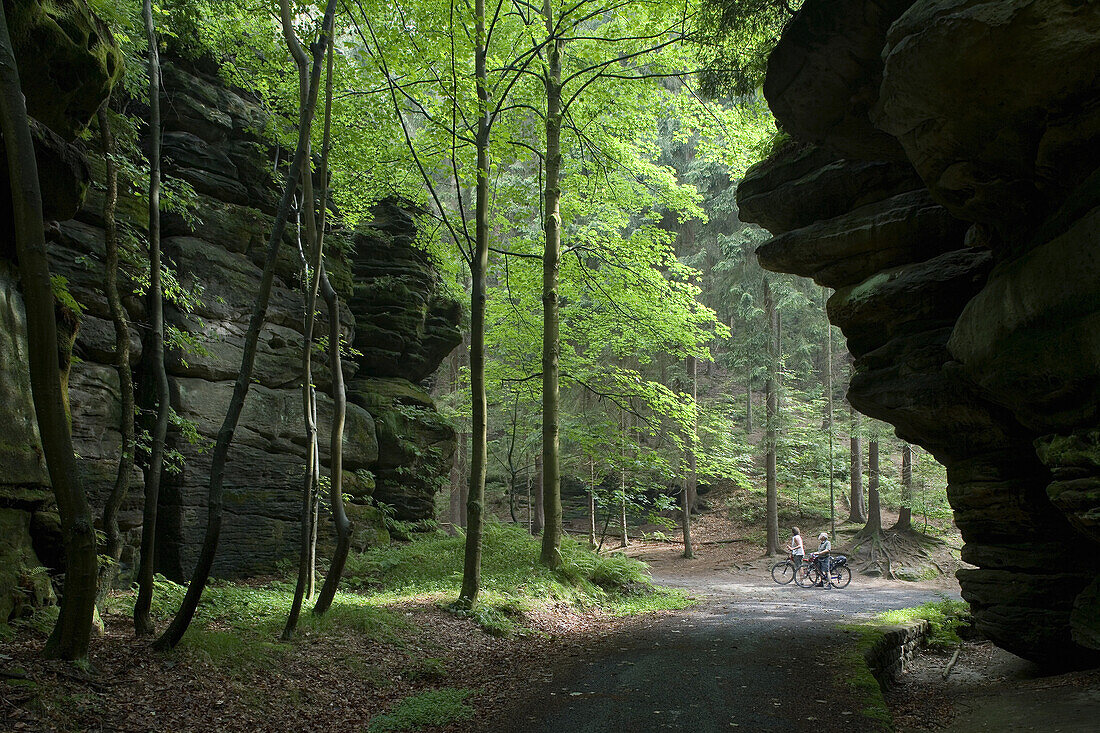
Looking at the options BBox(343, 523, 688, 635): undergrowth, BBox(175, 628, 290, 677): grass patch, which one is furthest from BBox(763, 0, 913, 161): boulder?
BBox(175, 628, 290, 677): grass patch

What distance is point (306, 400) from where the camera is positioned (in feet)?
28.5

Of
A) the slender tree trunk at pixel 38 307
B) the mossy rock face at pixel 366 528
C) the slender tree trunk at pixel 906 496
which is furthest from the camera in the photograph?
the slender tree trunk at pixel 906 496

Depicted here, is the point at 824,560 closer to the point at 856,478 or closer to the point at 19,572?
the point at 856,478

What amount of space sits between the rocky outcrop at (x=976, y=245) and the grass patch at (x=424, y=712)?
6.34 metres

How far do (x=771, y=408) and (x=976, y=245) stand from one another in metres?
16.7

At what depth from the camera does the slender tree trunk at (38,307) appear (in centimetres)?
423

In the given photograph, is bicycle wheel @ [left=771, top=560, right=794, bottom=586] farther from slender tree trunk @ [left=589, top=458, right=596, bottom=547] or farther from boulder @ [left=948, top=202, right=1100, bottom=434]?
boulder @ [left=948, top=202, right=1100, bottom=434]

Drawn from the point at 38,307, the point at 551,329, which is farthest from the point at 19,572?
the point at 551,329

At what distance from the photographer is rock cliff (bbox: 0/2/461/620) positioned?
6.18 metres

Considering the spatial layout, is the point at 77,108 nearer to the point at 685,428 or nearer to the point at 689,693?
the point at 689,693

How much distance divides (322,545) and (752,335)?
18.5 m

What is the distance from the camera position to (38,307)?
13.9ft

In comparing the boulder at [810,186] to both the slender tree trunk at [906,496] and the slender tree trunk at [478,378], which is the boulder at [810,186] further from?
the slender tree trunk at [906,496]

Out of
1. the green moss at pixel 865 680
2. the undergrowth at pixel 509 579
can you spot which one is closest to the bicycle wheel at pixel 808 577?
the undergrowth at pixel 509 579
